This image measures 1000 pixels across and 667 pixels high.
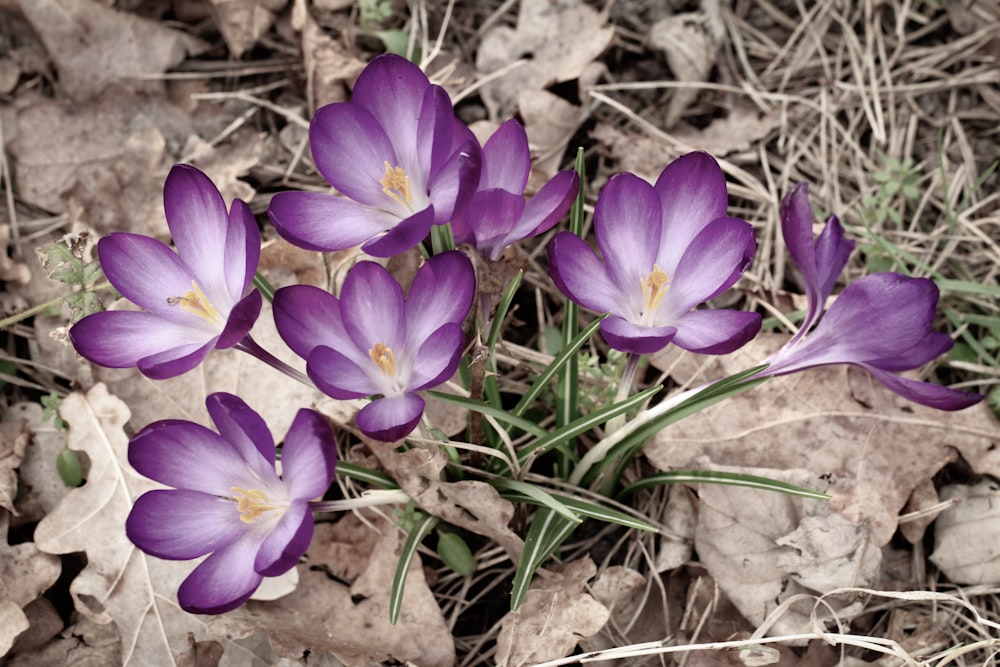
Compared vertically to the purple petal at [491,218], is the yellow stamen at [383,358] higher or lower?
lower

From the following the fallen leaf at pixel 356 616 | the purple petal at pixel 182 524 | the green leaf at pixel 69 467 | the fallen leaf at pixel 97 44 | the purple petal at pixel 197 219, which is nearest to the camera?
the purple petal at pixel 182 524

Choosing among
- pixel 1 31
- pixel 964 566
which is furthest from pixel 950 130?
pixel 1 31

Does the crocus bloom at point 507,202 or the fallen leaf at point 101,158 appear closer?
the crocus bloom at point 507,202

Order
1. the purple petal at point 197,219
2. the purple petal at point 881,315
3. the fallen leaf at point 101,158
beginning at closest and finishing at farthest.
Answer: the purple petal at point 197,219
the purple petal at point 881,315
the fallen leaf at point 101,158

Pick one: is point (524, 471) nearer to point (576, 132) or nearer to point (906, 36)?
point (576, 132)

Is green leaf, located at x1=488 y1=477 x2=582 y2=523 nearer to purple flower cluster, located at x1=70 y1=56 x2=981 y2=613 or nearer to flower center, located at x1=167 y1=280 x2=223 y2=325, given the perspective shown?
purple flower cluster, located at x1=70 y1=56 x2=981 y2=613

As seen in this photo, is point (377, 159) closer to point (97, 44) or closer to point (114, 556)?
point (114, 556)

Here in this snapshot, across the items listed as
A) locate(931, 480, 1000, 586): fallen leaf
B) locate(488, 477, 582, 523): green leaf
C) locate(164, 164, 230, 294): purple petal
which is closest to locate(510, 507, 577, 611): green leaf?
locate(488, 477, 582, 523): green leaf

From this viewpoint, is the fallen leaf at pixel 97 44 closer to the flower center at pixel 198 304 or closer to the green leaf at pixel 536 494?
the flower center at pixel 198 304

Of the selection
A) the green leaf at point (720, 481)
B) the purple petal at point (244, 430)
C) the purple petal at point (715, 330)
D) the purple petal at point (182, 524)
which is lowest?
the green leaf at point (720, 481)

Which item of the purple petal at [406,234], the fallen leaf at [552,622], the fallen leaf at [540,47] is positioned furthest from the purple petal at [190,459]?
the fallen leaf at [540,47]
